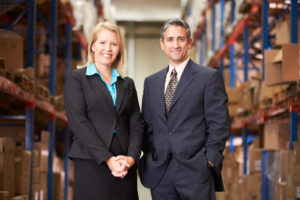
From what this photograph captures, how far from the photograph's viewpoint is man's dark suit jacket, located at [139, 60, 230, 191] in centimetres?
310

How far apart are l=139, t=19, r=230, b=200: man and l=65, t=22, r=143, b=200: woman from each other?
0.58 feet

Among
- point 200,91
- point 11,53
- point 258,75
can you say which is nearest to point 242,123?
point 258,75

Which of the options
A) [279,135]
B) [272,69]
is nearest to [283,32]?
[272,69]

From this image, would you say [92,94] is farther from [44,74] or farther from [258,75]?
[44,74]

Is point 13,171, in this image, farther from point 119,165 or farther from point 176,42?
point 176,42

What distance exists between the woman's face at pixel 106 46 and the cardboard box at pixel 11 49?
8.71ft

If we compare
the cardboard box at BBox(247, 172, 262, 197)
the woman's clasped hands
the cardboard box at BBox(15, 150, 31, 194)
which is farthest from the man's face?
the cardboard box at BBox(247, 172, 262, 197)

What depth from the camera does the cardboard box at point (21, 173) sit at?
533 centimetres

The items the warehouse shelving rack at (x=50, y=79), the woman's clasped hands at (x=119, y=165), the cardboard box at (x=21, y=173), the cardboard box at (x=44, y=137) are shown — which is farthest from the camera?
the cardboard box at (x=44, y=137)

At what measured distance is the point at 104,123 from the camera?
3010 millimetres

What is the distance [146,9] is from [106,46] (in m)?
16.4

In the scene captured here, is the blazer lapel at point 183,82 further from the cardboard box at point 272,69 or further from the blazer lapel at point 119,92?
the cardboard box at point 272,69

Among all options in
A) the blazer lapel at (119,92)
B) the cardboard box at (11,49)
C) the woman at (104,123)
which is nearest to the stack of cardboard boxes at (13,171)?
the cardboard box at (11,49)

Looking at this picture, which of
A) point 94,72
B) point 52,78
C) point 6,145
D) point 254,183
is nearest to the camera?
point 94,72
